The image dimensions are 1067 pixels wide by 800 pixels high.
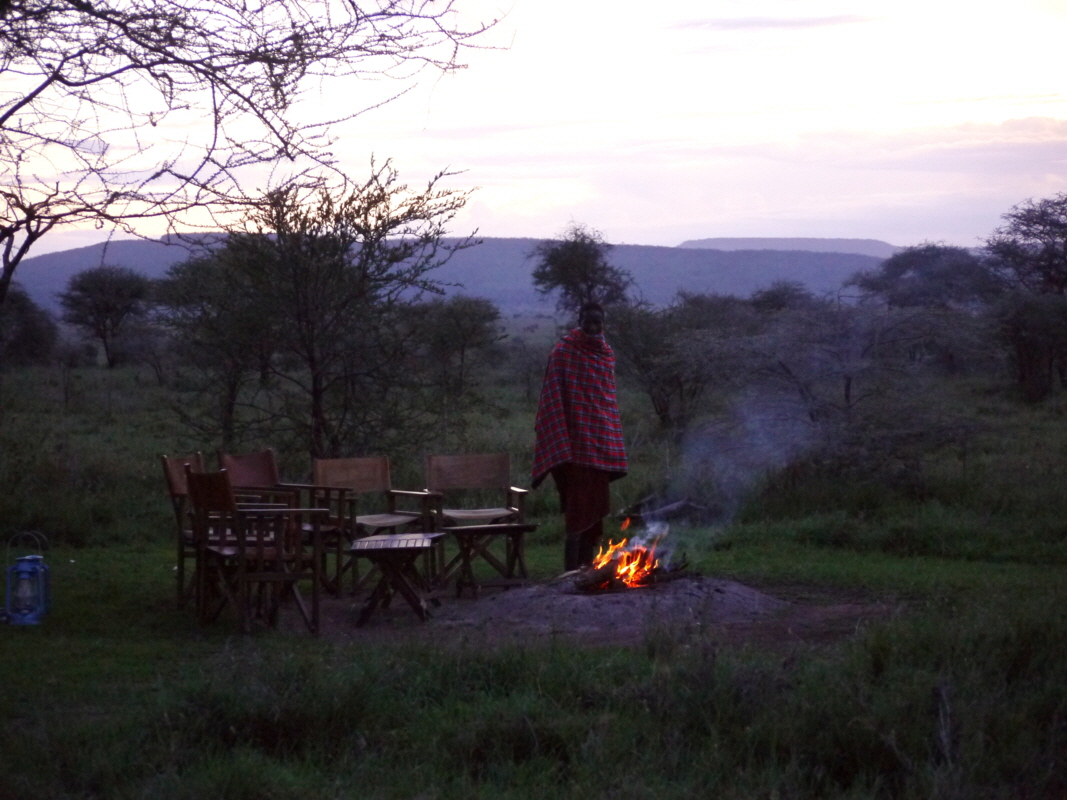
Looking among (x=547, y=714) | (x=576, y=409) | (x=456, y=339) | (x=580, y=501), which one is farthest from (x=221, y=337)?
(x=456, y=339)

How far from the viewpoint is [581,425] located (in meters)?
7.91

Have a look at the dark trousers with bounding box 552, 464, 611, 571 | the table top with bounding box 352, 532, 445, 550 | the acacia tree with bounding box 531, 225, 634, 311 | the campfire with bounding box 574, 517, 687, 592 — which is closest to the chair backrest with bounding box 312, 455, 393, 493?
the table top with bounding box 352, 532, 445, 550

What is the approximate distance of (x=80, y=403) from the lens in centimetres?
2322

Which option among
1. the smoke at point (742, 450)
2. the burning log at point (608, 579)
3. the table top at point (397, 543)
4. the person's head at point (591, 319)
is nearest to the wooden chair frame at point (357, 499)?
the table top at point (397, 543)

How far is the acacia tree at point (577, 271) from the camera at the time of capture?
30.1m

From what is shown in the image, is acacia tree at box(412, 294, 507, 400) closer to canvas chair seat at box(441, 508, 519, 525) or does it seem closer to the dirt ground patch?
canvas chair seat at box(441, 508, 519, 525)

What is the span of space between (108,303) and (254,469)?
2828 centimetres

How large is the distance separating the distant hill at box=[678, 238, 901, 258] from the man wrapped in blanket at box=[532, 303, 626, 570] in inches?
4660

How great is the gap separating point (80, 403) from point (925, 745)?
22019 mm

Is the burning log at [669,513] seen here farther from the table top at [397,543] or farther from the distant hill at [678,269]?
the distant hill at [678,269]

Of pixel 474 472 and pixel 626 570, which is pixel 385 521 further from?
pixel 626 570

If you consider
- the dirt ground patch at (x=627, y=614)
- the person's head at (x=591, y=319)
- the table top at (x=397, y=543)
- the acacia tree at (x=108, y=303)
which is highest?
the acacia tree at (x=108, y=303)

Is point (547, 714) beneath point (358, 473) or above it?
beneath

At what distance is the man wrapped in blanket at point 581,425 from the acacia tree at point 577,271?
21807mm
